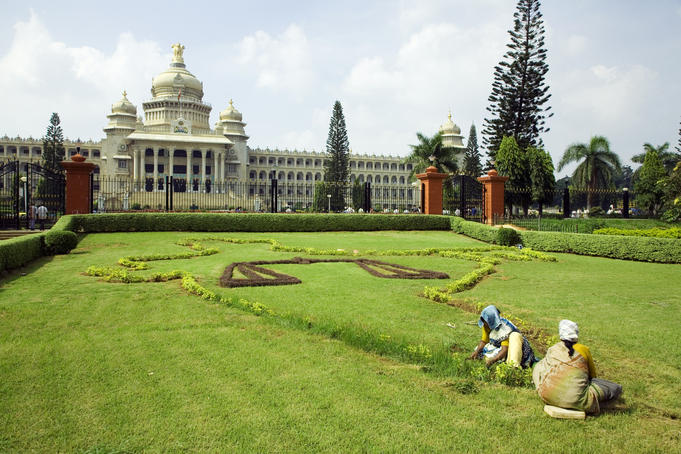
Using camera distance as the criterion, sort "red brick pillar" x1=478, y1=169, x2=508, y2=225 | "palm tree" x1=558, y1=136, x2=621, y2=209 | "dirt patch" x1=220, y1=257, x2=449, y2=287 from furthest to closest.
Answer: "palm tree" x1=558, y1=136, x2=621, y2=209
"red brick pillar" x1=478, y1=169, x2=508, y2=225
"dirt patch" x1=220, y1=257, x2=449, y2=287

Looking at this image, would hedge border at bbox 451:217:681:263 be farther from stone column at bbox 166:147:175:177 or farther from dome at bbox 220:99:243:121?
dome at bbox 220:99:243:121

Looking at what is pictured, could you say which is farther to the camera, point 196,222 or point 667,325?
point 196,222

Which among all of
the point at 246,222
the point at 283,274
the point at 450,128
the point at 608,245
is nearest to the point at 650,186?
the point at 608,245

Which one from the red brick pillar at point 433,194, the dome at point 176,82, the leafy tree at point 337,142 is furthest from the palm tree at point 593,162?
the dome at point 176,82

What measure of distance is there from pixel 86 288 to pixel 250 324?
2855 millimetres

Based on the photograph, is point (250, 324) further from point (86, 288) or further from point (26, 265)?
point (26, 265)

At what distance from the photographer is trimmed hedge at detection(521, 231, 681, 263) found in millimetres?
9742

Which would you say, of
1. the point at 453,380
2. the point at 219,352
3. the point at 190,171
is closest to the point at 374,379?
the point at 453,380

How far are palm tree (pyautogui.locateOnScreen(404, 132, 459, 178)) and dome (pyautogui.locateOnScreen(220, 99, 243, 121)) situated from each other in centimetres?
3481

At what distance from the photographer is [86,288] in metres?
6.12

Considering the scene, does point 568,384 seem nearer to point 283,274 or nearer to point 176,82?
point 283,274

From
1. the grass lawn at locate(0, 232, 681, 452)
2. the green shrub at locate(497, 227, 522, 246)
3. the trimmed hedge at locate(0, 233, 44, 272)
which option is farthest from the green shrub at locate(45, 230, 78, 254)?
the green shrub at locate(497, 227, 522, 246)

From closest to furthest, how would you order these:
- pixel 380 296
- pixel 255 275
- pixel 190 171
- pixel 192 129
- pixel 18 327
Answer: pixel 18 327, pixel 380 296, pixel 255 275, pixel 190 171, pixel 192 129

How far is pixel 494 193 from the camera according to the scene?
16250 mm
